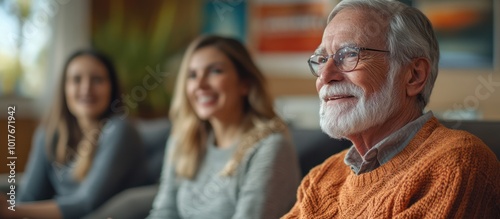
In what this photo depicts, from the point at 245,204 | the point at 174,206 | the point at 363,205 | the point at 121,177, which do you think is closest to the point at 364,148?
the point at 363,205

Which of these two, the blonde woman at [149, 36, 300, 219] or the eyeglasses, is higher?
the eyeglasses

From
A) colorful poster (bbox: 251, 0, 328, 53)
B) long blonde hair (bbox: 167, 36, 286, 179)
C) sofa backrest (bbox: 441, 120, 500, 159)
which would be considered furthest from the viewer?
colorful poster (bbox: 251, 0, 328, 53)

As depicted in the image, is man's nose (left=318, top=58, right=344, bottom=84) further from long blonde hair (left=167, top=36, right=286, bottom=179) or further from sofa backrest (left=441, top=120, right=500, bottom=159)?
long blonde hair (left=167, top=36, right=286, bottom=179)

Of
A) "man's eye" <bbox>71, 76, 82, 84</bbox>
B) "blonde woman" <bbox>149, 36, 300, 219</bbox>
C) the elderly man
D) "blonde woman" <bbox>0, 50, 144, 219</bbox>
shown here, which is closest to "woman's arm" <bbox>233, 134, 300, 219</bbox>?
"blonde woman" <bbox>149, 36, 300, 219</bbox>

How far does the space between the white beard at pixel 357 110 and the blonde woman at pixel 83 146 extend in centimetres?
94

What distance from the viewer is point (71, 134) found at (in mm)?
1813

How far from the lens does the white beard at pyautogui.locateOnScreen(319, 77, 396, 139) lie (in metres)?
0.91

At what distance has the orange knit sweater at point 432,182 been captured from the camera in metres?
0.79

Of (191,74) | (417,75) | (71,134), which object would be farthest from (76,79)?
(417,75)

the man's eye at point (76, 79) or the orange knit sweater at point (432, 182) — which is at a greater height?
the man's eye at point (76, 79)

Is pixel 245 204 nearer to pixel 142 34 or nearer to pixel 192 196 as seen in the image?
pixel 192 196

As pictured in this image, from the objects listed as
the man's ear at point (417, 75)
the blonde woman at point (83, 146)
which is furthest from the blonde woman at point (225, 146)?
the man's ear at point (417, 75)

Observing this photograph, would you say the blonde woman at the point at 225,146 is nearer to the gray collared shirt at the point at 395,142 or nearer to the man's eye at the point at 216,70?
the man's eye at the point at 216,70

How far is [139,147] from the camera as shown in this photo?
1811mm
